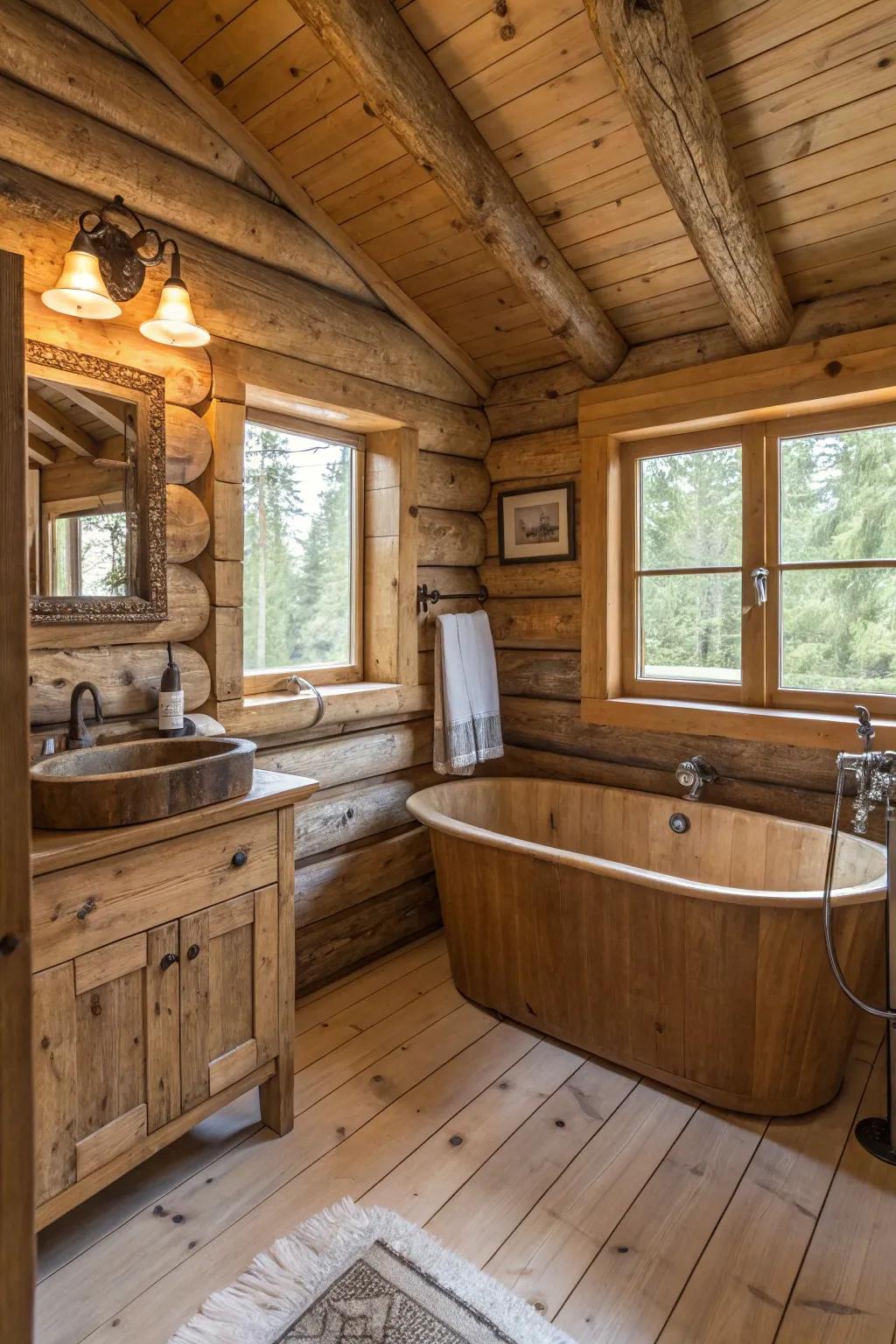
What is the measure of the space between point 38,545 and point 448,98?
162cm

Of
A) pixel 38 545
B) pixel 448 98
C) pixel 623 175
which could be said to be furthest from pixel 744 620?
pixel 38 545

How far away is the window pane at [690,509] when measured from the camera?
2736 mm

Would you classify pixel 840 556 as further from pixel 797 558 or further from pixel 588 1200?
pixel 588 1200

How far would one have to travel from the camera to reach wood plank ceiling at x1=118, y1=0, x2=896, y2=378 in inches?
71.1

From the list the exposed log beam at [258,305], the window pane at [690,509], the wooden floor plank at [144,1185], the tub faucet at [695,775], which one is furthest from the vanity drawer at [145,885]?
the window pane at [690,509]

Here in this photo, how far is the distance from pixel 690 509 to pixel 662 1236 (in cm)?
226

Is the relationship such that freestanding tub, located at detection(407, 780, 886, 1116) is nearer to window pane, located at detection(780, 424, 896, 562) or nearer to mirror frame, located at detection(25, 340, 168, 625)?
window pane, located at detection(780, 424, 896, 562)

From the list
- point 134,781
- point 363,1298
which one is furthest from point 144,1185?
point 134,781

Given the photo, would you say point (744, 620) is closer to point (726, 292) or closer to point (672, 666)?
point (672, 666)

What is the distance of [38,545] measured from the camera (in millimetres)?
1834

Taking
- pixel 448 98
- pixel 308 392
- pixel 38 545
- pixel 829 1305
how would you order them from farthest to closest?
1. pixel 308 392
2. pixel 448 98
3. pixel 38 545
4. pixel 829 1305

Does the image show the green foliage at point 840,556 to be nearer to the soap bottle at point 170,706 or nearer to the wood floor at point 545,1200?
the wood floor at point 545,1200

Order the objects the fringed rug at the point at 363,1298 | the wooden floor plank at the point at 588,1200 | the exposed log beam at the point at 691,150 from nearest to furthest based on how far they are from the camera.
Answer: the fringed rug at the point at 363,1298, the wooden floor plank at the point at 588,1200, the exposed log beam at the point at 691,150

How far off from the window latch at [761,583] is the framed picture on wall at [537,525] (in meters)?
0.72
